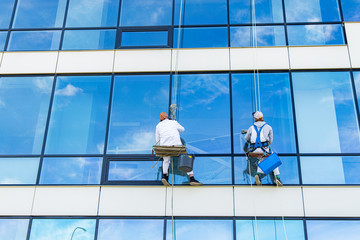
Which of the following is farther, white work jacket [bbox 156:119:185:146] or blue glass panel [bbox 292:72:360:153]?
blue glass panel [bbox 292:72:360:153]

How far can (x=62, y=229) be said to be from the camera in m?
8.70

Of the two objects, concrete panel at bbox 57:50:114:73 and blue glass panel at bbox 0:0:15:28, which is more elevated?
blue glass panel at bbox 0:0:15:28

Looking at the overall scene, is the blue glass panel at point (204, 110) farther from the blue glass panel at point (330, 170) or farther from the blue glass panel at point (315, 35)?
the blue glass panel at point (315, 35)

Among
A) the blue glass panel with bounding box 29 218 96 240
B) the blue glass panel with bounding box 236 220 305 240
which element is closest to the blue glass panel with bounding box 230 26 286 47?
the blue glass panel with bounding box 236 220 305 240

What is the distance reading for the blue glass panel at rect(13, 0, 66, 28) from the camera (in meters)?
11.0

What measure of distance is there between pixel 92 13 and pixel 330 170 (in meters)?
6.95

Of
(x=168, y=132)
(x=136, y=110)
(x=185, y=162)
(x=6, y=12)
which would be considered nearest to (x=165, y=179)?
(x=185, y=162)

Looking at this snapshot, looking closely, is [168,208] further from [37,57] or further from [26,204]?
[37,57]

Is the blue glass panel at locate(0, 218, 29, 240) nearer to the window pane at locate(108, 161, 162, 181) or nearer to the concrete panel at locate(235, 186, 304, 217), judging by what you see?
the window pane at locate(108, 161, 162, 181)

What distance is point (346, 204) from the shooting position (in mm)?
8461

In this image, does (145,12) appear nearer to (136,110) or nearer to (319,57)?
(136,110)

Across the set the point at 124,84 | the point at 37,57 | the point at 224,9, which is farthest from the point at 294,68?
the point at 37,57

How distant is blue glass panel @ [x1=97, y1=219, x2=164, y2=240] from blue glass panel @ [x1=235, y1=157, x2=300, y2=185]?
190cm

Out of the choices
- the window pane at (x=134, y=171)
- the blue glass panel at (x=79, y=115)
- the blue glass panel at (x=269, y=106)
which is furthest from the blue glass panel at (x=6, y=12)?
the blue glass panel at (x=269, y=106)
